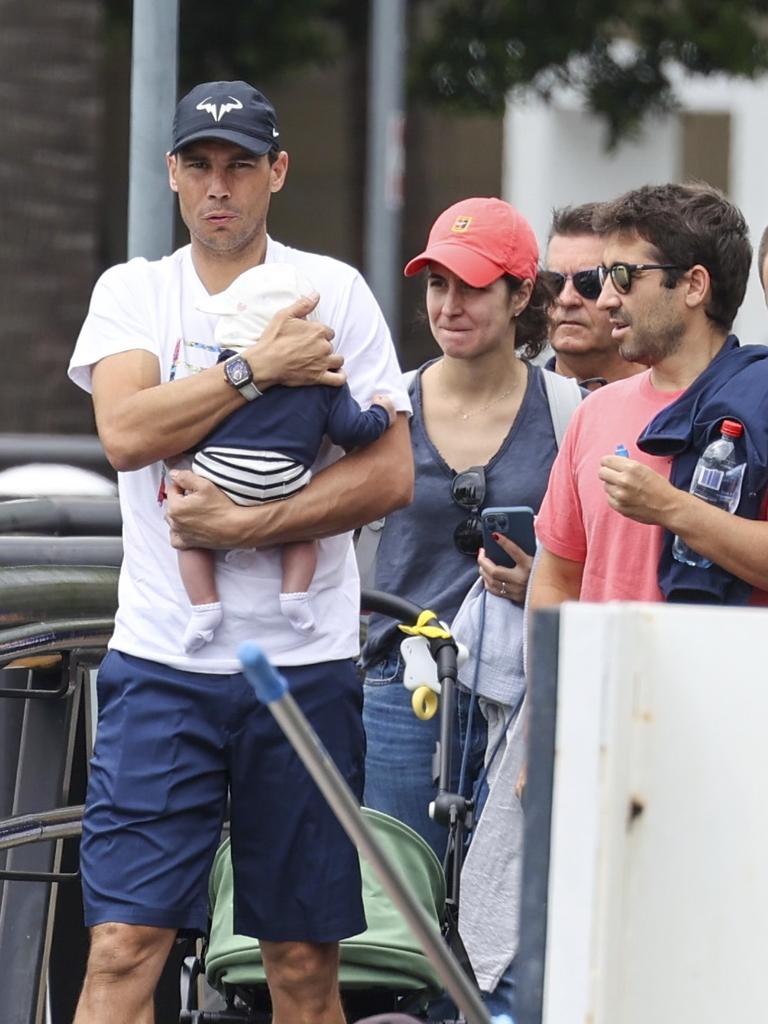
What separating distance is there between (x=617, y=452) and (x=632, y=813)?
65.5 inches

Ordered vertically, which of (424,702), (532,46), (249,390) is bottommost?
(424,702)

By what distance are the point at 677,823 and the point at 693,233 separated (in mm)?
1931

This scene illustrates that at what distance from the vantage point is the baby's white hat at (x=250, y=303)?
388 centimetres

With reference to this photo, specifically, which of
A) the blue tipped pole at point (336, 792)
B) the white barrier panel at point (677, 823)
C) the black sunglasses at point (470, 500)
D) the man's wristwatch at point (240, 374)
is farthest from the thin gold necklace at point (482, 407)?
the blue tipped pole at point (336, 792)

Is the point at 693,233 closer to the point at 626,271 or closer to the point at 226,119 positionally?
the point at 626,271

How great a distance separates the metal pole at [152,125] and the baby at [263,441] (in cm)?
111

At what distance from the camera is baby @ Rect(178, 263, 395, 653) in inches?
151

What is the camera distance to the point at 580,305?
5.18 meters

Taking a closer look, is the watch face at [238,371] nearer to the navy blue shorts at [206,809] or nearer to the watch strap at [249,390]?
the watch strap at [249,390]

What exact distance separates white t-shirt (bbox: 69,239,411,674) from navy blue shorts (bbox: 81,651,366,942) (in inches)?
2.2

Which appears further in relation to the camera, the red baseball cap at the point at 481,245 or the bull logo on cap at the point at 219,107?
the red baseball cap at the point at 481,245

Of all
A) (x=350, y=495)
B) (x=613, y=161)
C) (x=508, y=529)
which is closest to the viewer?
(x=350, y=495)

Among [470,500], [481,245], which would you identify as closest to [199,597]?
[470,500]

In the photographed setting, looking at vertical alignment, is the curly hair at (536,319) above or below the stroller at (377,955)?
above
